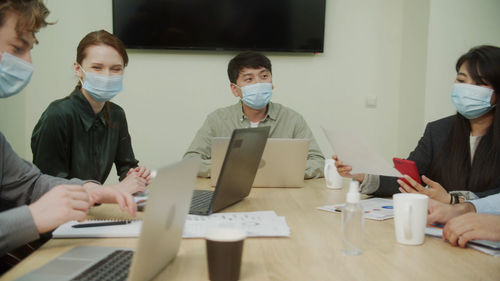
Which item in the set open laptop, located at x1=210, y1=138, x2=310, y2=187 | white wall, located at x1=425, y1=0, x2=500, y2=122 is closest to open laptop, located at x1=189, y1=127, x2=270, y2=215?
open laptop, located at x1=210, y1=138, x2=310, y2=187

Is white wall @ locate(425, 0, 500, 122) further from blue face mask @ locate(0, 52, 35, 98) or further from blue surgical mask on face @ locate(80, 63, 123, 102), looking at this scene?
blue face mask @ locate(0, 52, 35, 98)

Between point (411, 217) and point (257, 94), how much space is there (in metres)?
1.50

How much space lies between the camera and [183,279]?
82 cm

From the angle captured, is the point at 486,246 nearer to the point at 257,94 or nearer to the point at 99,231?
the point at 99,231

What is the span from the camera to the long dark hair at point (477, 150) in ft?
5.53

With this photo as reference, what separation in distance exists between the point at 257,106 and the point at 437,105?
1.38 m

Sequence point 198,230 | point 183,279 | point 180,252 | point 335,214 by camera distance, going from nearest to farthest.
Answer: point 183,279 < point 180,252 < point 198,230 < point 335,214

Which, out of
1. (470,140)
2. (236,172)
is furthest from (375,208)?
(470,140)

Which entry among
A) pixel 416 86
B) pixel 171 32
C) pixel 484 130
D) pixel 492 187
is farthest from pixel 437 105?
pixel 171 32

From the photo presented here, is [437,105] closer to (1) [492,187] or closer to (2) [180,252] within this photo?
(1) [492,187]

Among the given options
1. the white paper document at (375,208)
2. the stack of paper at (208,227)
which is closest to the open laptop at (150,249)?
the stack of paper at (208,227)

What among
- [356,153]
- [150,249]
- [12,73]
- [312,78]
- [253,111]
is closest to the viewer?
[150,249]

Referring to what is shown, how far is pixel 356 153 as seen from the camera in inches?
59.0

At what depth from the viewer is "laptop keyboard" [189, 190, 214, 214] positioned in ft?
4.25
